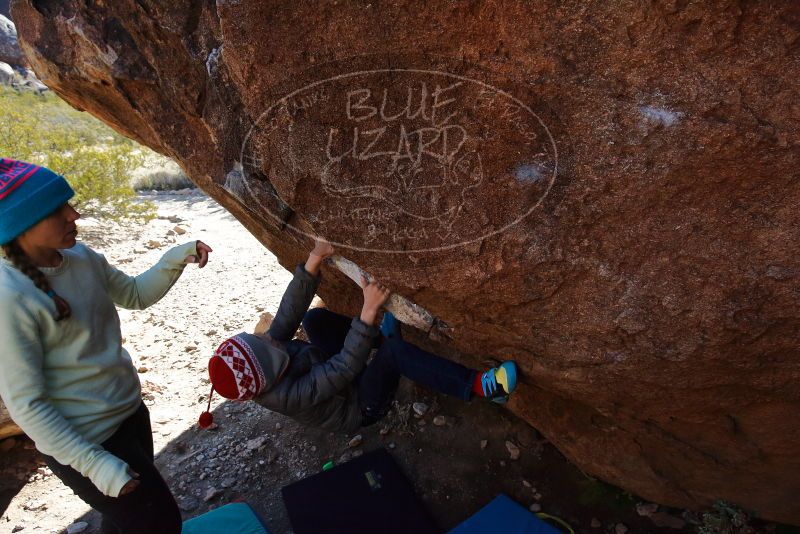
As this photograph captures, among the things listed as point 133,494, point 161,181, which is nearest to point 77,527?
point 133,494

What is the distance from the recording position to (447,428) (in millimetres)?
3160

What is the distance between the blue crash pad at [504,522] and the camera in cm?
254

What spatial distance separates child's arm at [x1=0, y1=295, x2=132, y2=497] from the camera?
5.66ft

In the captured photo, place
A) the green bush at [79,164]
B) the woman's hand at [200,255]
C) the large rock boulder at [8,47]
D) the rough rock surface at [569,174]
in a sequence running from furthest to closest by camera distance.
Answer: the large rock boulder at [8,47]
the green bush at [79,164]
the woman's hand at [200,255]
the rough rock surface at [569,174]

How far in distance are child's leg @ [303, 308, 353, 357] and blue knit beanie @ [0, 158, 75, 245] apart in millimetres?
1706

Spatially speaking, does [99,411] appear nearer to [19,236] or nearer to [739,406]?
[19,236]

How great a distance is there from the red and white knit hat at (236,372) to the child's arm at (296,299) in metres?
0.30

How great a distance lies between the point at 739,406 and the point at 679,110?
46.4 inches

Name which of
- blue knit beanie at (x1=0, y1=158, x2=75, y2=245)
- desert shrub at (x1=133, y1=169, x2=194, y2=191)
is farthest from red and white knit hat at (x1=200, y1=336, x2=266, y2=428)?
desert shrub at (x1=133, y1=169, x2=194, y2=191)

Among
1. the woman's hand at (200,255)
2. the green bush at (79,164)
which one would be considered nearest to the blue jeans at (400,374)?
the woman's hand at (200,255)

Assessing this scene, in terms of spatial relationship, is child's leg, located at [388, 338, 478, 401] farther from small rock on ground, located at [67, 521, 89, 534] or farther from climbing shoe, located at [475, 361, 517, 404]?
small rock on ground, located at [67, 521, 89, 534]

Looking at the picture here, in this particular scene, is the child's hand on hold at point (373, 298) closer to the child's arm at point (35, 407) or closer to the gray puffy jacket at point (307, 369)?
the gray puffy jacket at point (307, 369)

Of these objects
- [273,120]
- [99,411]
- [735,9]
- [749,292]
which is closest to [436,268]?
[273,120]

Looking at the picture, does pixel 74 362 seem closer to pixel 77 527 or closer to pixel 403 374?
pixel 403 374
